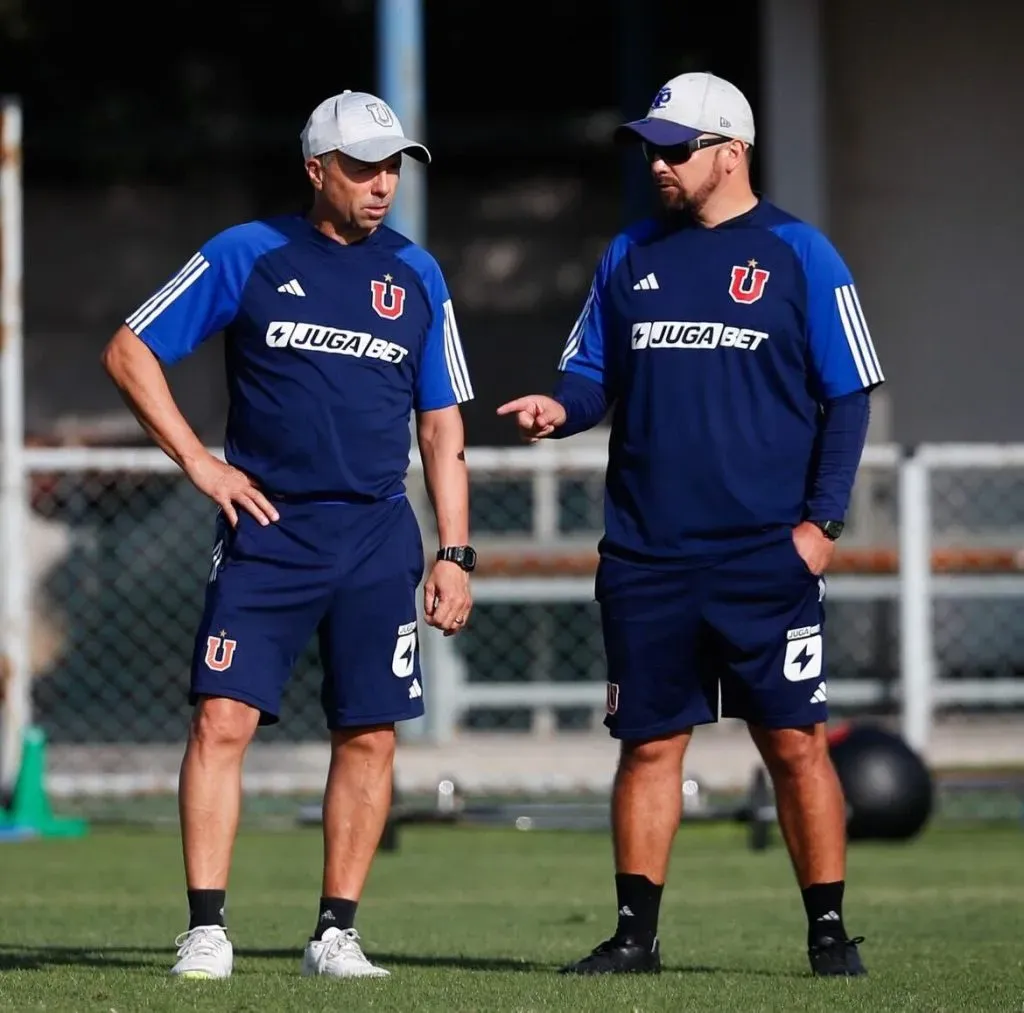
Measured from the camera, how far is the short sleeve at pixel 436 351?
5785 mm

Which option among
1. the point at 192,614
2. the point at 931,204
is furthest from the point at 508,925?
the point at 931,204

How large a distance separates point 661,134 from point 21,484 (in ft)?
19.7

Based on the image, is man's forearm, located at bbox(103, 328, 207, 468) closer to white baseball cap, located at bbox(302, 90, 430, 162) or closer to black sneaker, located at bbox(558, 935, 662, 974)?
white baseball cap, located at bbox(302, 90, 430, 162)

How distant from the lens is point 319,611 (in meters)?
5.62

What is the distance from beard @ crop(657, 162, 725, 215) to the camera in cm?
569

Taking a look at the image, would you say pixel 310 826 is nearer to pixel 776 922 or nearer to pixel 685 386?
pixel 776 922

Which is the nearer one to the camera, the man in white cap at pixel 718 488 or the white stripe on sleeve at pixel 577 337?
the man in white cap at pixel 718 488

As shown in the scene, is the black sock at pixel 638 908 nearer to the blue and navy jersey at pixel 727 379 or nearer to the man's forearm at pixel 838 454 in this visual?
the blue and navy jersey at pixel 727 379

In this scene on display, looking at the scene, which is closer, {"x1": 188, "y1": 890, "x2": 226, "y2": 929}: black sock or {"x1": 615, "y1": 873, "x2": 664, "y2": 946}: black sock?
{"x1": 188, "y1": 890, "x2": 226, "y2": 929}: black sock

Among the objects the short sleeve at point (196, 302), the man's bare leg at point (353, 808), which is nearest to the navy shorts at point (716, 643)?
the man's bare leg at point (353, 808)

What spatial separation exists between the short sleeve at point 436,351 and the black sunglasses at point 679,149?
61cm

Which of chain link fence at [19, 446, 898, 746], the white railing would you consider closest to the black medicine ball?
the white railing

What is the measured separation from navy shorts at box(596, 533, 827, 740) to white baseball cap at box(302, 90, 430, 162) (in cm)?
113

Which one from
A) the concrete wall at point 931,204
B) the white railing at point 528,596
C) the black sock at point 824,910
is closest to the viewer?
the black sock at point 824,910
